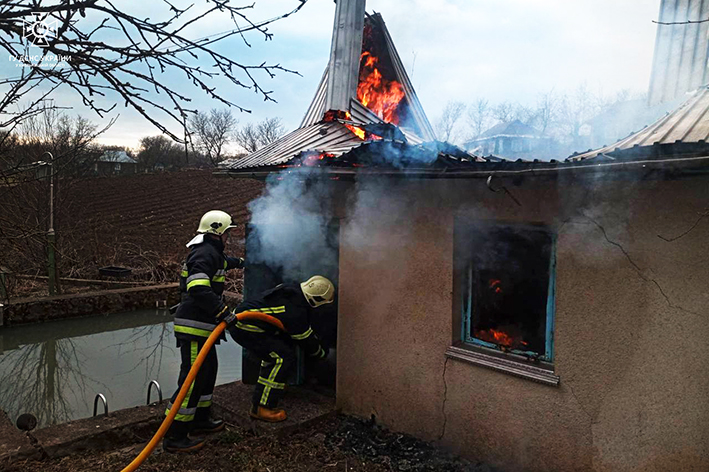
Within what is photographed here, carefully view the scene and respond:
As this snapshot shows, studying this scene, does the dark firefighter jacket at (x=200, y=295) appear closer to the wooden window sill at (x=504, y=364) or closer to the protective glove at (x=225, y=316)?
the protective glove at (x=225, y=316)

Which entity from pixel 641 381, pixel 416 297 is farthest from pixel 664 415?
pixel 416 297

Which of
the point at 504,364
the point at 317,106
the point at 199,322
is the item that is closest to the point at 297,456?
the point at 199,322

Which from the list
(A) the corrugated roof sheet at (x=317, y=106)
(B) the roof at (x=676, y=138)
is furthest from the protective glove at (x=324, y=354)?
(A) the corrugated roof sheet at (x=317, y=106)

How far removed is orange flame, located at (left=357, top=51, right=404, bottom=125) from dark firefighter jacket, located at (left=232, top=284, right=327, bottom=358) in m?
4.15

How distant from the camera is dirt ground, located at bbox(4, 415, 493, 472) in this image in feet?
16.0

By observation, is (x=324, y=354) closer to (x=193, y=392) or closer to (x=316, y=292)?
(x=316, y=292)

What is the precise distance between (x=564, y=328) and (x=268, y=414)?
11.1 ft

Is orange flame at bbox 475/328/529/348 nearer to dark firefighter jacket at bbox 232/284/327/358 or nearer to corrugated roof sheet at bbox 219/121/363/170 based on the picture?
dark firefighter jacket at bbox 232/284/327/358

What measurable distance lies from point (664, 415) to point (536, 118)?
21.3 ft

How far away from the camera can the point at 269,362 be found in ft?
19.1

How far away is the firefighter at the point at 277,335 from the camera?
569 centimetres

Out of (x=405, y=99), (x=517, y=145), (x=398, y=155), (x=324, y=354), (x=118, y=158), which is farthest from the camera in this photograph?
(x=118, y=158)

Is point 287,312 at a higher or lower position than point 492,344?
higher

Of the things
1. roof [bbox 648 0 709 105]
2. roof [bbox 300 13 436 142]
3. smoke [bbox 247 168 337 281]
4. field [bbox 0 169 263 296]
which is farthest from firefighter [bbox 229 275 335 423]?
roof [bbox 648 0 709 105]
